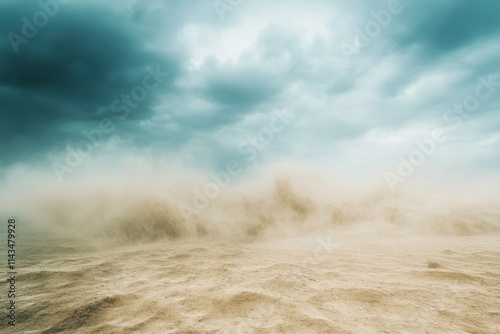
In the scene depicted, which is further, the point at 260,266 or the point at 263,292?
the point at 260,266

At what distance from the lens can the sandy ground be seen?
277 centimetres

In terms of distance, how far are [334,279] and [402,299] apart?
3.12 ft

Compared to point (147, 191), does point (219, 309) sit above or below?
below

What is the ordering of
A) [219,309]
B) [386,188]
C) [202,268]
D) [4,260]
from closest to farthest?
[219,309]
[202,268]
[4,260]
[386,188]

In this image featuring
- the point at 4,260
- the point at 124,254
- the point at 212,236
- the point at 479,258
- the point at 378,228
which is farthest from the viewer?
the point at 378,228

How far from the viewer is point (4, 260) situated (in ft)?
19.0

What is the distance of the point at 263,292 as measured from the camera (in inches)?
135

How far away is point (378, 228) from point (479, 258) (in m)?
4.31

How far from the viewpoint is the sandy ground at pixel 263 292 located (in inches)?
109

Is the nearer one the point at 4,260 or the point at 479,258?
the point at 479,258

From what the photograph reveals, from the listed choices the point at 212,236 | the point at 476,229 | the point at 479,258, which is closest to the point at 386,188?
the point at 476,229

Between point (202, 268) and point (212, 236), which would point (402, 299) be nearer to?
point (202, 268)

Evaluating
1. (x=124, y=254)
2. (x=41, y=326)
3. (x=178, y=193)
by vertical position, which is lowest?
(x=41, y=326)

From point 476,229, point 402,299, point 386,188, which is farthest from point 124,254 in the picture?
point 386,188
